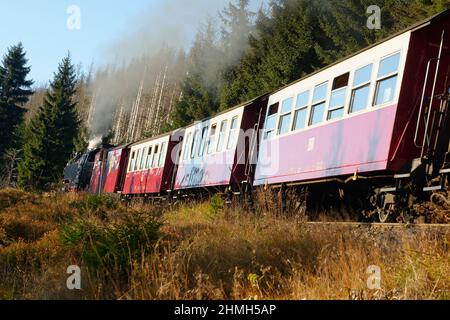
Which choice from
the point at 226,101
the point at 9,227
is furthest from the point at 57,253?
the point at 226,101

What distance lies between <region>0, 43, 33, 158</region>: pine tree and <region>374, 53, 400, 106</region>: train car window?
3719 centimetres

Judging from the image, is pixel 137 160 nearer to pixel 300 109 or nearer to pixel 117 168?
pixel 117 168

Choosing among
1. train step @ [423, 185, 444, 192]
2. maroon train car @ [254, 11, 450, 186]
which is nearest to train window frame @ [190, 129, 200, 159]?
maroon train car @ [254, 11, 450, 186]

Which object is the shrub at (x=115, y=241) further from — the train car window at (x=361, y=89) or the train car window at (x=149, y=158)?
the train car window at (x=149, y=158)

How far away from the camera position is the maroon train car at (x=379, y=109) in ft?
27.3

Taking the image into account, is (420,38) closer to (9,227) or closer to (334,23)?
(9,227)

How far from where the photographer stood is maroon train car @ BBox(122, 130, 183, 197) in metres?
21.1

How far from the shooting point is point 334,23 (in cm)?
2677

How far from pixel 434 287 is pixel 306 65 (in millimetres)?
25271

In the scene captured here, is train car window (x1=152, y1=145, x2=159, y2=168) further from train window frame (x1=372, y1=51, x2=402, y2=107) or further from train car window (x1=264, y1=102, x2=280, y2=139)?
train window frame (x1=372, y1=51, x2=402, y2=107)

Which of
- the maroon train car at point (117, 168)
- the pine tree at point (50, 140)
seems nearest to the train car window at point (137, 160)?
the maroon train car at point (117, 168)

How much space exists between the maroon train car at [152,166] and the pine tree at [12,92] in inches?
712

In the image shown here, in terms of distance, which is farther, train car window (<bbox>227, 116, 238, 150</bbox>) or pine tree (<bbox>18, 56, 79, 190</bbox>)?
pine tree (<bbox>18, 56, 79, 190</bbox>)

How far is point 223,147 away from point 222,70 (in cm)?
2662
